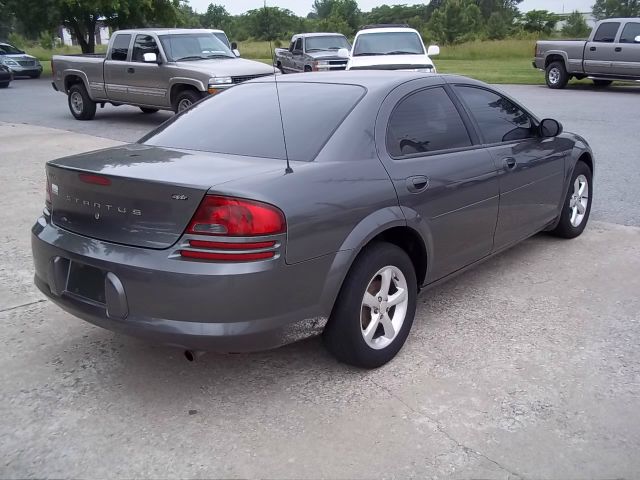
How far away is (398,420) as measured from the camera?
10.3 feet

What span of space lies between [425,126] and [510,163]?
2.95 feet

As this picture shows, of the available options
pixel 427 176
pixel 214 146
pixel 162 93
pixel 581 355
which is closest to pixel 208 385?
pixel 214 146

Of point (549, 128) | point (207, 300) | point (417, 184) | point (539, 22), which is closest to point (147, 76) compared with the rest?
point (549, 128)

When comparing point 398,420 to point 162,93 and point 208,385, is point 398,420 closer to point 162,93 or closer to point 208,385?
point 208,385

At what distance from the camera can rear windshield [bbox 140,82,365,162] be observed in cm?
368

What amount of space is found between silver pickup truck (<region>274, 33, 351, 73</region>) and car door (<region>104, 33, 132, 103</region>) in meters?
7.32

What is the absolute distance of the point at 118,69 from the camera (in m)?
13.7

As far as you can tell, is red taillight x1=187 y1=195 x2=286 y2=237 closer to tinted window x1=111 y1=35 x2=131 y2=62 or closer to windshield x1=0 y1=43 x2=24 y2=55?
tinted window x1=111 y1=35 x2=131 y2=62

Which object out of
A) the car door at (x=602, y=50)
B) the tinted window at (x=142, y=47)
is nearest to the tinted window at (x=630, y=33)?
the car door at (x=602, y=50)

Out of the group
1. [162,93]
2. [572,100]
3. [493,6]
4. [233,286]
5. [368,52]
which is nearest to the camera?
[233,286]

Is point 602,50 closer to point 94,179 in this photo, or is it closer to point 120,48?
point 120,48

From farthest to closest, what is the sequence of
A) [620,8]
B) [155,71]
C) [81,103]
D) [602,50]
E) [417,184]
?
[620,8] → [602,50] → [81,103] → [155,71] → [417,184]

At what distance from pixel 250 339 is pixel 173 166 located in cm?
100

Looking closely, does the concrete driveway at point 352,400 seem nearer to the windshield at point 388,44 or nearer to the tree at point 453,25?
the windshield at point 388,44
